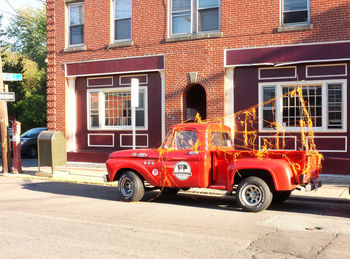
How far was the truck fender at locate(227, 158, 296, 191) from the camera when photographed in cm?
845

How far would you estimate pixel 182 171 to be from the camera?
30.9ft

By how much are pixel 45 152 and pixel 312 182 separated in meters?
9.64

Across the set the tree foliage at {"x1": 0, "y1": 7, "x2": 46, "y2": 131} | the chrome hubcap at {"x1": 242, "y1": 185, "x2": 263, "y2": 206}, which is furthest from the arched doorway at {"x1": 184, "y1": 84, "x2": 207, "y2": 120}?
the tree foliage at {"x1": 0, "y1": 7, "x2": 46, "y2": 131}

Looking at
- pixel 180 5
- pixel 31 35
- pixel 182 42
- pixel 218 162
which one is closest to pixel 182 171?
pixel 218 162

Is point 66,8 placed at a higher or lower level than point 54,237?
higher

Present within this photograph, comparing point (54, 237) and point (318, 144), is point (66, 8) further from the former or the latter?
point (54, 237)

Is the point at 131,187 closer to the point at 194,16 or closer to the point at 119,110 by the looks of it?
the point at 119,110

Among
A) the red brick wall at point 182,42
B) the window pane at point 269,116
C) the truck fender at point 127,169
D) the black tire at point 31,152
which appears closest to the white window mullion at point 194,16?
the red brick wall at point 182,42

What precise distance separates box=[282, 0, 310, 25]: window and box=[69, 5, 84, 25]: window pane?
832 centimetres

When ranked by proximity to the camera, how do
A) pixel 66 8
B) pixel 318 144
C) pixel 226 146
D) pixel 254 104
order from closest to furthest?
pixel 226 146
pixel 318 144
pixel 254 104
pixel 66 8

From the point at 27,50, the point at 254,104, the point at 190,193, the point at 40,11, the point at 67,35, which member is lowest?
the point at 190,193

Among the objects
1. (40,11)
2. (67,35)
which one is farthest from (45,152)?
(40,11)

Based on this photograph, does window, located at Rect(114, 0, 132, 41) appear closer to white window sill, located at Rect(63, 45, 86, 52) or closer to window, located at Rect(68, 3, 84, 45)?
white window sill, located at Rect(63, 45, 86, 52)

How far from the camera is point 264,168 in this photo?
855 centimetres
